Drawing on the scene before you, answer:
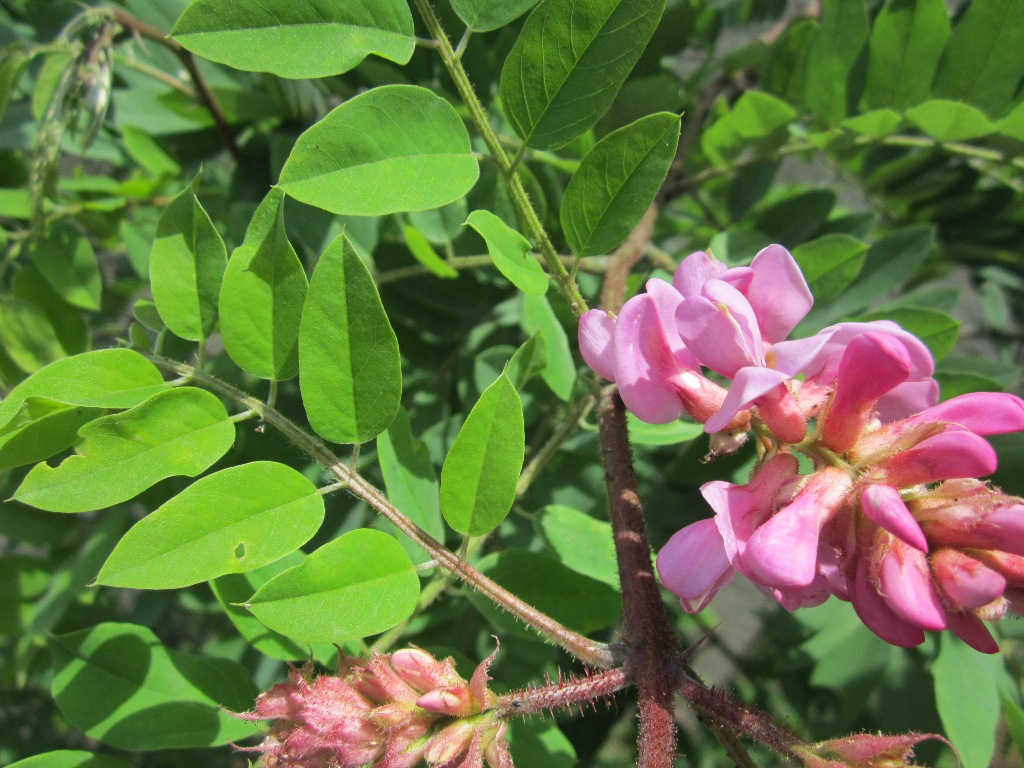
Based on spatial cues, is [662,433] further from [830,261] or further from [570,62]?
[570,62]

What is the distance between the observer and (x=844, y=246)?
1.07 meters

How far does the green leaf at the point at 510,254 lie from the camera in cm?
73

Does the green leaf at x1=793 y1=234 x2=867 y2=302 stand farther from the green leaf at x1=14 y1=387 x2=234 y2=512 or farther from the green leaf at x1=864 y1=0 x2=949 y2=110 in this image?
the green leaf at x1=14 y1=387 x2=234 y2=512

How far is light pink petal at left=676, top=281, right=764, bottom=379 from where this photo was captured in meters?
0.63

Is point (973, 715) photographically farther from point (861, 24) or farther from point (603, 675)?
point (861, 24)

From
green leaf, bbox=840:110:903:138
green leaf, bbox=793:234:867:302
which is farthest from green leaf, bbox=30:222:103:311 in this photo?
green leaf, bbox=840:110:903:138

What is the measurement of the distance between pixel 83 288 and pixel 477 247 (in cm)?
59

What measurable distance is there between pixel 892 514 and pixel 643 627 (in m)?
0.26

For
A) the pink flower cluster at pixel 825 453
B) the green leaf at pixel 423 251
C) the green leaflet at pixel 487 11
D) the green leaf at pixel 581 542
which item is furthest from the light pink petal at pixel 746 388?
the green leaf at pixel 423 251

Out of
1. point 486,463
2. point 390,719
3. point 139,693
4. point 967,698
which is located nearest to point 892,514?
point 486,463

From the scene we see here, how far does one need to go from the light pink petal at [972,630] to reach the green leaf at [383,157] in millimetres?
571

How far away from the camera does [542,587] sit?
2.91ft

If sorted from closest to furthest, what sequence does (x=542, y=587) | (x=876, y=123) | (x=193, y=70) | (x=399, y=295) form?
(x=542, y=587) < (x=876, y=123) < (x=193, y=70) < (x=399, y=295)

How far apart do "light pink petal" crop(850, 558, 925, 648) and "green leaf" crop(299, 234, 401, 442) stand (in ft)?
1.45
